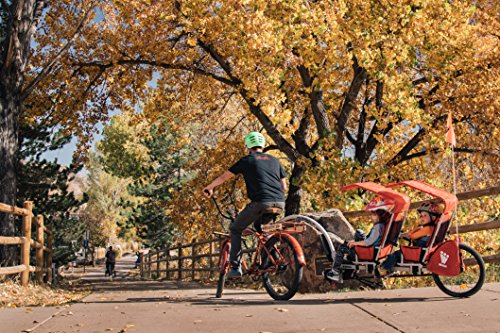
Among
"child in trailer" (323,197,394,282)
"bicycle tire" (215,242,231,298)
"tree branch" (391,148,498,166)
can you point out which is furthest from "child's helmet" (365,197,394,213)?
"tree branch" (391,148,498,166)

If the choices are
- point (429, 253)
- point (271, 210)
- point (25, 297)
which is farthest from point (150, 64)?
point (429, 253)

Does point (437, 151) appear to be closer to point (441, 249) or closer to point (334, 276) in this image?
point (334, 276)

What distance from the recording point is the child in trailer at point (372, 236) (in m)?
7.05

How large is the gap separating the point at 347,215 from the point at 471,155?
26.5ft

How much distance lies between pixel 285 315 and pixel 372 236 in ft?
6.27

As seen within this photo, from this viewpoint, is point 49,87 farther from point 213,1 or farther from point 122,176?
point 122,176

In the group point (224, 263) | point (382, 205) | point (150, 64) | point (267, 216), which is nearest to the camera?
point (382, 205)

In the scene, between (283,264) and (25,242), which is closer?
(283,264)

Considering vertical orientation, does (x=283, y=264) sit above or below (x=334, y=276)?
above

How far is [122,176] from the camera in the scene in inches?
2901

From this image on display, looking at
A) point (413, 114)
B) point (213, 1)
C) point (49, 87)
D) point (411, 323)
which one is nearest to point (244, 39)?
point (213, 1)

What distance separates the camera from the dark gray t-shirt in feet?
24.2

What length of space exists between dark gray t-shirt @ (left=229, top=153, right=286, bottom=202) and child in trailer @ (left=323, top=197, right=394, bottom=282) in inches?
42.1

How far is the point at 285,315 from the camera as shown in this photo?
5832 millimetres
